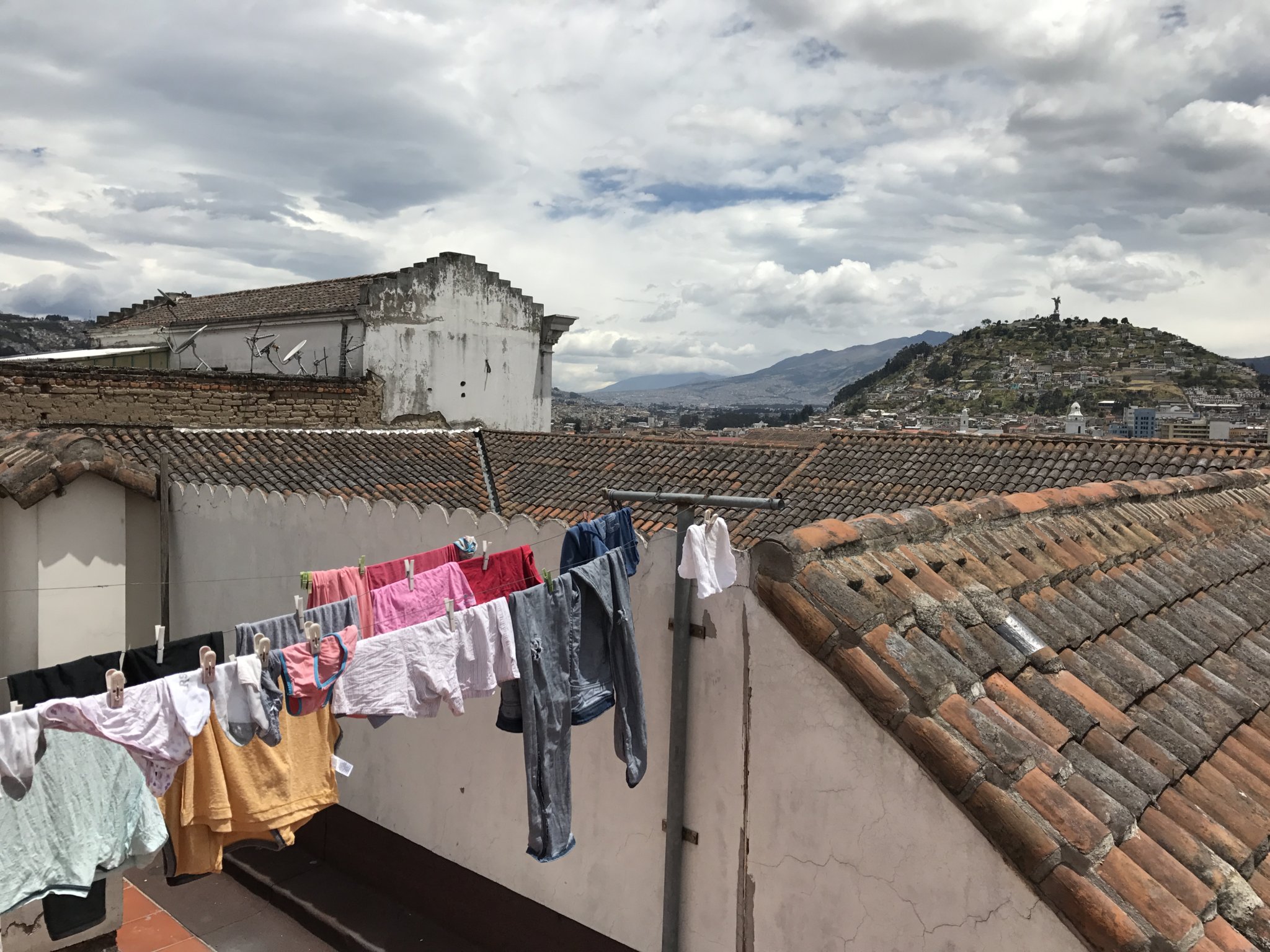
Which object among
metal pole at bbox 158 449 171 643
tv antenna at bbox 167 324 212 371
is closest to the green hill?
tv antenna at bbox 167 324 212 371

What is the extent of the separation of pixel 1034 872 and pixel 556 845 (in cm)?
212

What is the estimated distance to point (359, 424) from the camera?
1986 centimetres

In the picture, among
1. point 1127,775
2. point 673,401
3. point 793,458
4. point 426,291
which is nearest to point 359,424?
point 426,291

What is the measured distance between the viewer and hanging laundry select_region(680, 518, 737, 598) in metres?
3.65

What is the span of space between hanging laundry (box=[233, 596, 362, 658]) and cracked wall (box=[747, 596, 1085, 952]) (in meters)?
1.97

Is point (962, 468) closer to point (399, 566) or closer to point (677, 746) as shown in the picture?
point (399, 566)

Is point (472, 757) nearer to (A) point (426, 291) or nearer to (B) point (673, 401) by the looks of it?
(A) point (426, 291)

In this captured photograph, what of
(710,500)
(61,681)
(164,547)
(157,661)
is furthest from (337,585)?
(164,547)

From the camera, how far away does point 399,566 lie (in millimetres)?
5621

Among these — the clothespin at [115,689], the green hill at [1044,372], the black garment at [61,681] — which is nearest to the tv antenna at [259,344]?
the black garment at [61,681]

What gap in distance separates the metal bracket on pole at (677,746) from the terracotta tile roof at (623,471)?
8699 mm

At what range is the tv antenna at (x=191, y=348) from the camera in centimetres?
2339

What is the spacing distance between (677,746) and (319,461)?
10223 mm

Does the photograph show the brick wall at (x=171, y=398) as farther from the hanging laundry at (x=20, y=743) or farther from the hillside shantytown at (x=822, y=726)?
the hanging laundry at (x=20, y=743)
